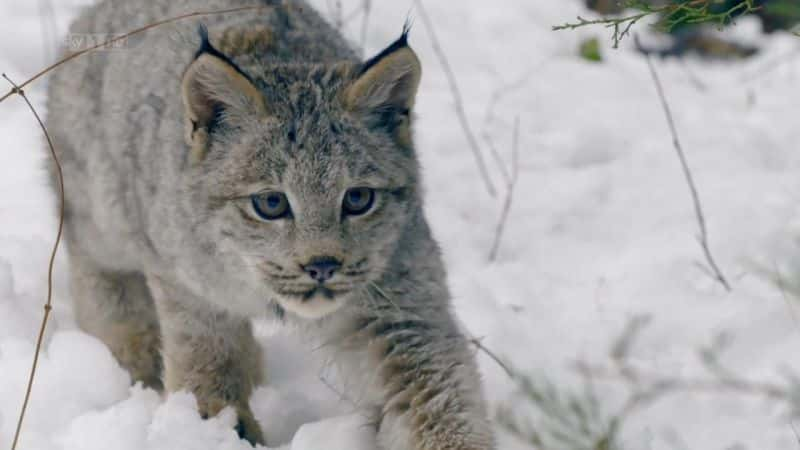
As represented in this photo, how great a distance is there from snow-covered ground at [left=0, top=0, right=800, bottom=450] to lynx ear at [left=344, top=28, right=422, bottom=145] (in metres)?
1.09

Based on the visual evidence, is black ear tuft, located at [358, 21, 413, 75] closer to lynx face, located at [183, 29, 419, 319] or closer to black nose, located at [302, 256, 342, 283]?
lynx face, located at [183, 29, 419, 319]

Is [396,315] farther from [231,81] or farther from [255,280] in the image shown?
[231,81]

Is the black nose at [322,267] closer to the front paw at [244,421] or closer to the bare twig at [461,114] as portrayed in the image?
the front paw at [244,421]

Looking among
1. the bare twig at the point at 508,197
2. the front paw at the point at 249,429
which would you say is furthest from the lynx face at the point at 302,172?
the bare twig at the point at 508,197

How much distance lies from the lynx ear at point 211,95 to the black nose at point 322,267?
574 millimetres

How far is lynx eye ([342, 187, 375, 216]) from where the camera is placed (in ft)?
13.6

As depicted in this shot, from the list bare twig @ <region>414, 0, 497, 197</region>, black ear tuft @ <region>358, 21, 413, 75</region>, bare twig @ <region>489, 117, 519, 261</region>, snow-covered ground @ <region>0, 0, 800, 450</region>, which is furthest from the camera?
bare twig @ <region>414, 0, 497, 197</region>

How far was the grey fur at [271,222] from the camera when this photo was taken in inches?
163

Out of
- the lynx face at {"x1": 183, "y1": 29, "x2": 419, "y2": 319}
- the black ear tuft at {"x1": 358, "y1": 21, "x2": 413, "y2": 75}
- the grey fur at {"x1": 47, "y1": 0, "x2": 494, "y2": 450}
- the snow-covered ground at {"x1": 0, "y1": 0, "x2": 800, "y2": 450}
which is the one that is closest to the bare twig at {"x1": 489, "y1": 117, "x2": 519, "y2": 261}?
the snow-covered ground at {"x1": 0, "y1": 0, "x2": 800, "y2": 450}

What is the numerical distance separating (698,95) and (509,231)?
2079 millimetres

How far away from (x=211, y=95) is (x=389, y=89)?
61 cm

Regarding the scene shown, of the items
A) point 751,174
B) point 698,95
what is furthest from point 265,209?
point 698,95

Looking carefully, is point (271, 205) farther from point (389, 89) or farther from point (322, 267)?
point (389, 89)

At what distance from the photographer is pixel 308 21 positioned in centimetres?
505
